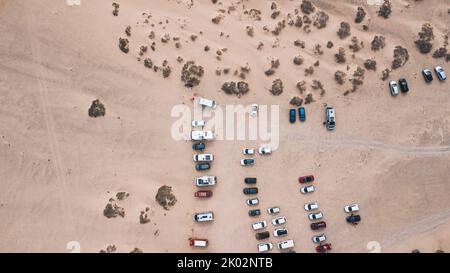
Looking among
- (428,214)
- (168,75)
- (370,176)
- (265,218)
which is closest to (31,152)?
(168,75)

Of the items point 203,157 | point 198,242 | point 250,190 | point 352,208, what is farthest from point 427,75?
point 198,242

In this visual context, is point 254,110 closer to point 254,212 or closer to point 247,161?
point 247,161

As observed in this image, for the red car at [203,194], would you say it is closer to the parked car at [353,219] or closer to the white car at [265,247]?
the white car at [265,247]

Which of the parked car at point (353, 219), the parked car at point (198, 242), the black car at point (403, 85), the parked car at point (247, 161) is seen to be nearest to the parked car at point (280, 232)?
the parked car at point (353, 219)

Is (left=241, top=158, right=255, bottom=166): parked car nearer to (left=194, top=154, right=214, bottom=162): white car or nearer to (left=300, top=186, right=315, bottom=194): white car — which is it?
(left=194, top=154, right=214, bottom=162): white car

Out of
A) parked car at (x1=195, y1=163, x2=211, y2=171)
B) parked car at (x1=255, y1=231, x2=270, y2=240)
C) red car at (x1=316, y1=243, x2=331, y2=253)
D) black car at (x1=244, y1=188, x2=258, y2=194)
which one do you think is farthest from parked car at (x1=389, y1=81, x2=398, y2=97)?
parked car at (x1=195, y1=163, x2=211, y2=171)

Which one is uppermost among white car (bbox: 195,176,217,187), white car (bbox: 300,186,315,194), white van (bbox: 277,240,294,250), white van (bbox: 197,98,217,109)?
white van (bbox: 197,98,217,109)
